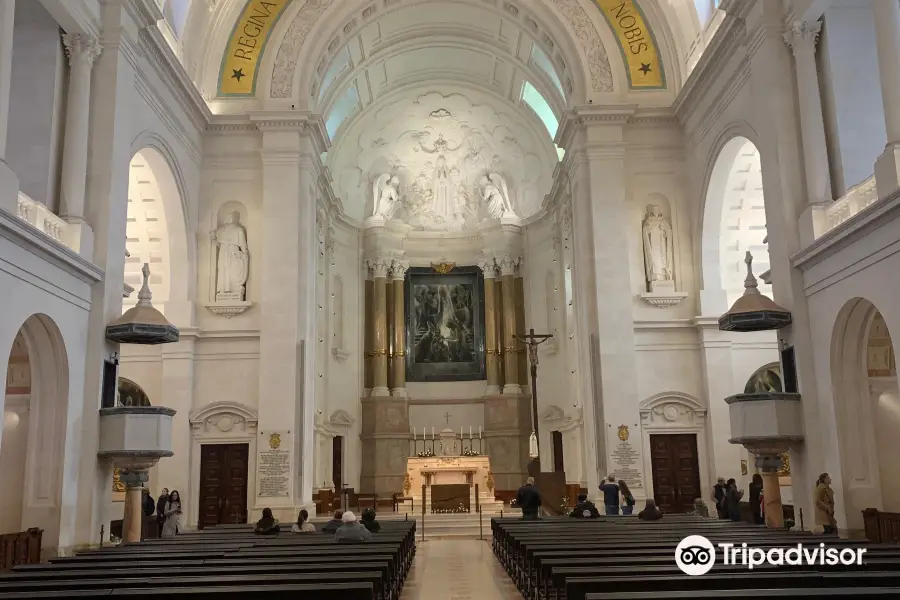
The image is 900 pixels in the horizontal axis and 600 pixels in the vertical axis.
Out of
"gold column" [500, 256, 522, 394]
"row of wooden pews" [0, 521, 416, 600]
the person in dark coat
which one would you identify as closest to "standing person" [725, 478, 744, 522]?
the person in dark coat

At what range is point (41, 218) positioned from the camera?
1223 centimetres

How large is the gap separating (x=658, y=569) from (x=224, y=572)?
3437 mm

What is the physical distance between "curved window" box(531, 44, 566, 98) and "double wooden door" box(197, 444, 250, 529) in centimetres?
1284

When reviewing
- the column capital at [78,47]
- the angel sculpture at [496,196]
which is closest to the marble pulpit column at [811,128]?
the column capital at [78,47]

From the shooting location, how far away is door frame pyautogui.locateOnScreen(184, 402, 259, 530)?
18797 mm

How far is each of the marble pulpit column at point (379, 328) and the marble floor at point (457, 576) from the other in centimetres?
1151

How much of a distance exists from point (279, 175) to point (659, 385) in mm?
10320

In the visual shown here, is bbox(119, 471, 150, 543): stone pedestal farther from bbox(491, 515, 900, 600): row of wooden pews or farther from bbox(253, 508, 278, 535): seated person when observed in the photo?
bbox(491, 515, 900, 600): row of wooden pews

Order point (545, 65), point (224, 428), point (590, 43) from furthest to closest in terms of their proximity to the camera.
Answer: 1. point (545, 65)
2. point (590, 43)
3. point (224, 428)

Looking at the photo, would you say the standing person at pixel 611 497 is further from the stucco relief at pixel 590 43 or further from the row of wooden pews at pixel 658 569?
the stucco relief at pixel 590 43

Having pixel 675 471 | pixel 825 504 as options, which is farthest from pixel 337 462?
pixel 825 504

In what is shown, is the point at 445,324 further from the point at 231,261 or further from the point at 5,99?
the point at 5,99

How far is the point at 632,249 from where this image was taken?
20.1 m

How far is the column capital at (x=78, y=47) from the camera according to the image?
535 inches
